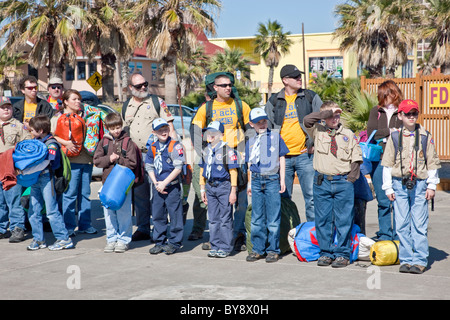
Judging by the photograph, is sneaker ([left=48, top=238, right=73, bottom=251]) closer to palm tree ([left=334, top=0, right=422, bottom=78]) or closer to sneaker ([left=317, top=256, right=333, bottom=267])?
sneaker ([left=317, top=256, right=333, bottom=267])

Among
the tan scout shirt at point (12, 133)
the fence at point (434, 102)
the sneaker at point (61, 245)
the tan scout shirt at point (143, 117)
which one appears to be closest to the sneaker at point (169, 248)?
the sneaker at point (61, 245)

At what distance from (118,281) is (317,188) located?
7.35 ft

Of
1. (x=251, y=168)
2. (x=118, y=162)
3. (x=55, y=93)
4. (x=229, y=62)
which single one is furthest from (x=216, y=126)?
(x=229, y=62)

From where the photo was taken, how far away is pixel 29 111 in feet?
28.6

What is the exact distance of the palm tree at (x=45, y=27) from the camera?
1153 inches

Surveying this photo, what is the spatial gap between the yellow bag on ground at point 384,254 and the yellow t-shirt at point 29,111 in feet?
16.3

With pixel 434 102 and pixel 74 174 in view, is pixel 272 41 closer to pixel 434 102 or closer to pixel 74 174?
pixel 434 102

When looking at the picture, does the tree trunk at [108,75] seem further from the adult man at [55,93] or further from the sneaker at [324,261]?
the sneaker at [324,261]

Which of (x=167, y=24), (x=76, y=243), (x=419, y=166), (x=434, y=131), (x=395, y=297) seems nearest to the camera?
(x=395, y=297)

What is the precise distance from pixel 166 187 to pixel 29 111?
2.62m

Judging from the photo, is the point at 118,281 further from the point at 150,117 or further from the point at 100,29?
the point at 100,29

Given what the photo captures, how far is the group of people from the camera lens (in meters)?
6.27

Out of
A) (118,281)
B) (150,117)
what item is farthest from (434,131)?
(118,281)

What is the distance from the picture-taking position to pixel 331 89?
77.3 ft
